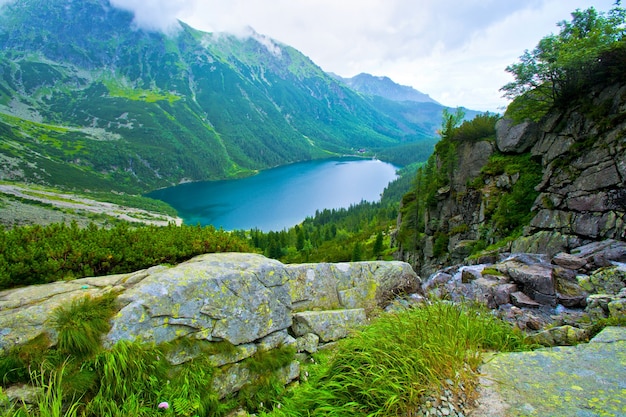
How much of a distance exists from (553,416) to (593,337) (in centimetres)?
283

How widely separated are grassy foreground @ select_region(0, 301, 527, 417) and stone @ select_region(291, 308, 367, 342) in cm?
215

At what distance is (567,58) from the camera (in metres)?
17.2

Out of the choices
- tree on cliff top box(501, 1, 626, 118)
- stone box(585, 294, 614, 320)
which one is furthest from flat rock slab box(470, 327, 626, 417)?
tree on cliff top box(501, 1, 626, 118)

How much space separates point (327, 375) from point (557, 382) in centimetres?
292

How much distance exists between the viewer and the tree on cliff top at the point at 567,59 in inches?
667

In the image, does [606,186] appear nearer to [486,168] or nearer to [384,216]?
[486,168]

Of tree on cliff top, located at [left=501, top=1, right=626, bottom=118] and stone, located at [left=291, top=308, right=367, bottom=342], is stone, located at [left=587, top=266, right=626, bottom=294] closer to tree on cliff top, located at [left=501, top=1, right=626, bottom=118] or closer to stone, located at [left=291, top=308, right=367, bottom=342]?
stone, located at [left=291, top=308, right=367, bottom=342]

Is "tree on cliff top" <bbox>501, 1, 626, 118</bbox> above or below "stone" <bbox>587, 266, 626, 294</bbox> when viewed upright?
above

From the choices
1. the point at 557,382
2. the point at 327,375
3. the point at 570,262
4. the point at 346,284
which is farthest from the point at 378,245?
the point at 557,382

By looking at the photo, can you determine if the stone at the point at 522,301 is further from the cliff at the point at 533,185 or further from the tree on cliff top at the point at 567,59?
the tree on cliff top at the point at 567,59

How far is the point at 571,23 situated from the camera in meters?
22.0

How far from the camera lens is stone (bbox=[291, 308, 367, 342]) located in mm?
7598

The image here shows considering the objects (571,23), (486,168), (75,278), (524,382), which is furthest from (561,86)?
(75,278)

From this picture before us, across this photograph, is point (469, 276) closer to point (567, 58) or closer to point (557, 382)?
point (557, 382)
